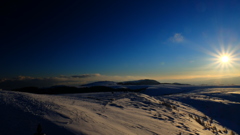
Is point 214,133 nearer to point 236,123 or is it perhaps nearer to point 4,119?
point 236,123

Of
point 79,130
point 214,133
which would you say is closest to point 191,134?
point 214,133

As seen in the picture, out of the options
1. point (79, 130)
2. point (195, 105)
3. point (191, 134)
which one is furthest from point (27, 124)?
point (195, 105)

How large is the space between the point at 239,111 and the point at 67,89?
79.9 feet

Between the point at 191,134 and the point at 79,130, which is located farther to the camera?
the point at 191,134

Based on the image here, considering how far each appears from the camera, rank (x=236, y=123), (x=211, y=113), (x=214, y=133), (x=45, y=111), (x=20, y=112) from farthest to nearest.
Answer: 1. (x=211, y=113)
2. (x=236, y=123)
3. (x=214, y=133)
4. (x=45, y=111)
5. (x=20, y=112)

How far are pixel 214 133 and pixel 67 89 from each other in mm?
23923

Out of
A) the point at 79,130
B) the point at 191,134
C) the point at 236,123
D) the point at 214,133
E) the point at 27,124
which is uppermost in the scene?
the point at 27,124

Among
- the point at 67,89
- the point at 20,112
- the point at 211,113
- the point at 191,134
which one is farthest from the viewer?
the point at 67,89

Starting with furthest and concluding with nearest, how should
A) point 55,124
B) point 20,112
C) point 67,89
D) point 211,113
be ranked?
point 67,89 < point 211,113 < point 20,112 < point 55,124

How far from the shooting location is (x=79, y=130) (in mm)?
2801

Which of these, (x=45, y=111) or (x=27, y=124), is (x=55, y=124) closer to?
(x=27, y=124)

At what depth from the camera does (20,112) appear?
2.98 m

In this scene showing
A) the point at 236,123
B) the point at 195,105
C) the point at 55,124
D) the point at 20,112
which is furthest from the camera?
the point at 195,105

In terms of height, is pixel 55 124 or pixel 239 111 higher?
pixel 55 124
